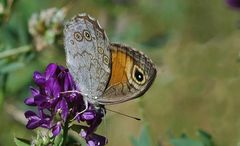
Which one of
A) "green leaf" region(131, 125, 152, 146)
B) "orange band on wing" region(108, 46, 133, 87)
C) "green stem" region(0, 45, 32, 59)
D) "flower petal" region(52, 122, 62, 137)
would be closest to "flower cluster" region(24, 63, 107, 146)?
"flower petal" region(52, 122, 62, 137)

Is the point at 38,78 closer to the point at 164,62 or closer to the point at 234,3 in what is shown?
the point at 234,3

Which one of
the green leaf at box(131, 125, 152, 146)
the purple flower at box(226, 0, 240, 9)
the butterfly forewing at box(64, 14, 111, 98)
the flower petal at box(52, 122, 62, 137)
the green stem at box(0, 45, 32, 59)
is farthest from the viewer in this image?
the purple flower at box(226, 0, 240, 9)

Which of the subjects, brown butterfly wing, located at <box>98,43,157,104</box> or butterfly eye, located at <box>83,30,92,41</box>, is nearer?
brown butterfly wing, located at <box>98,43,157,104</box>

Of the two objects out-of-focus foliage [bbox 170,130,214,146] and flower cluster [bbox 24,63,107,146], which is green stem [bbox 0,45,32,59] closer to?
out-of-focus foliage [bbox 170,130,214,146]

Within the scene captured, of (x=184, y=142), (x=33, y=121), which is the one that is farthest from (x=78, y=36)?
(x=184, y=142)

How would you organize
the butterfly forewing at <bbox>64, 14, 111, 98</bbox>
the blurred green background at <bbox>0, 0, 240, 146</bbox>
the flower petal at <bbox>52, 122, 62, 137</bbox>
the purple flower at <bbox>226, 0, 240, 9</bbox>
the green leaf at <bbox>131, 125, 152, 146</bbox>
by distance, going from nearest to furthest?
the flower petal at <bbox>52, 122, 62, 137</bbox>, the butterfly forewing at <bbox>64, 14, 111, 98</bbox>, the green leaf at <bbox>131, 125, 152, 146</bbox>, the purple flower at <bbox>226, 0, 240, 9</bbox>, the blurred green background at <bbox>0, 0, 240, 146</bbox>

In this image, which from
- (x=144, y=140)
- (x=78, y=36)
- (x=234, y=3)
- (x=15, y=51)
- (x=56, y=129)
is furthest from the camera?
(x=234, y=3)

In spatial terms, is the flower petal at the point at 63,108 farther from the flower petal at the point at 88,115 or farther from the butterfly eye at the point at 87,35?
the butterfly eye at the point at 87,35
